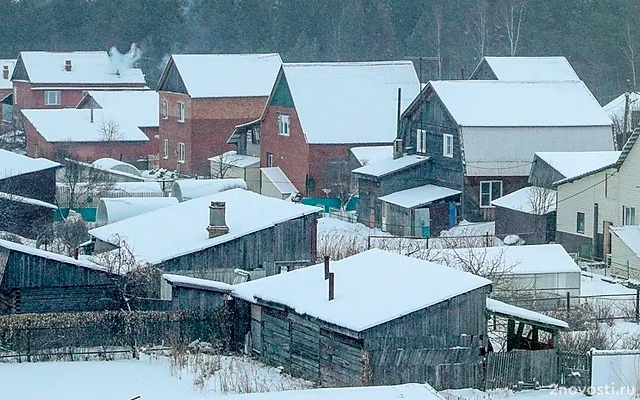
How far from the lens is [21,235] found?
36344 mm

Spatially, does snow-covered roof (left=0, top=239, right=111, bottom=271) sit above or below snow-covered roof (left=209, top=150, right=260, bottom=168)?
below

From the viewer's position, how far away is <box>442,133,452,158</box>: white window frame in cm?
4184

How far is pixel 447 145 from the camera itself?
138 ft

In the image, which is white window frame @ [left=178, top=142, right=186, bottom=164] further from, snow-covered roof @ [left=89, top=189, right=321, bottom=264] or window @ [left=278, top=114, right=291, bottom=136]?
snow-covered roof @ [left=89, top=189, right=321, bottom=264]

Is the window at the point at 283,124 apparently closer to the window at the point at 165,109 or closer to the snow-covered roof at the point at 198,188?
the snow-covered roof at the point at 198,188

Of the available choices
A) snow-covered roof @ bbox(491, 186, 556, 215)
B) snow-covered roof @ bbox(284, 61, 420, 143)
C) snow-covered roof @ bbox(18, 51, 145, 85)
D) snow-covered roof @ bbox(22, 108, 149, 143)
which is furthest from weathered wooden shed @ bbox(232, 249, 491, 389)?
snow-covered roof @ bbox(18, 51, 145, 85)

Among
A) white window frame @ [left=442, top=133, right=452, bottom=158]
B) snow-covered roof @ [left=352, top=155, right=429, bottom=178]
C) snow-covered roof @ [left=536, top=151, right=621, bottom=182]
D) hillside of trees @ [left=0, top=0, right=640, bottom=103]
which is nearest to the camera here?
snow-covered roof @ [left=536, top=151, right=621, bottom=182]

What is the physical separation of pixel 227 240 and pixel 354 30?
63.2 metres

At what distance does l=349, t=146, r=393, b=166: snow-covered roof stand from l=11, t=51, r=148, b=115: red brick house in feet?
104

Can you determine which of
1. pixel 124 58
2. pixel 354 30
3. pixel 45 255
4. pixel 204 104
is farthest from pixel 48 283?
pixel 124 58

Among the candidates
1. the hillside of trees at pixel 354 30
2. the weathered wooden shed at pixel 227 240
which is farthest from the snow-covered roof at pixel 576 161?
the hillside of trees at pixel 354 30

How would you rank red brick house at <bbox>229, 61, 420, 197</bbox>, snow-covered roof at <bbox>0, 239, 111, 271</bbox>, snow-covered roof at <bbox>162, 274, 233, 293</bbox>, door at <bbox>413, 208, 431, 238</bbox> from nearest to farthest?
snow-covered roof at <bbox>162, 274, 233, 293</bbox>, snow-covered roof at <bbox>0, 239, 111, 271</bbox>, door at <bbox>413, 208, 431, 238</bbox>, red brick house at <bbox>229, 61, 420, 197</bbox>

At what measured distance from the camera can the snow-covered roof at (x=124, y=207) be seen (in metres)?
33.8

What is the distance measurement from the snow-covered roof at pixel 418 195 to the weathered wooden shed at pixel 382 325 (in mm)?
17827
